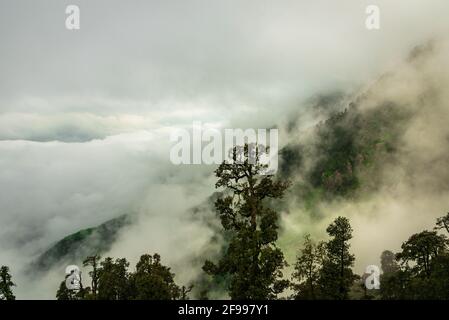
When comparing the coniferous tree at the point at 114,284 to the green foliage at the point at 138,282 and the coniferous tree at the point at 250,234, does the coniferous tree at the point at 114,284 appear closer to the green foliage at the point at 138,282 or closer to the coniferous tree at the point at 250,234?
the green foliage at the point at 138,282

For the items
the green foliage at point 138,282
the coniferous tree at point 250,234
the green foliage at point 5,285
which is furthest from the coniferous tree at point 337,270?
the green foliage at point 5,285

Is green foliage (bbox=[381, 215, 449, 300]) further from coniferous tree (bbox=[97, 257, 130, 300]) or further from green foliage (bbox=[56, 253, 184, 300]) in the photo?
coniferous tree (bbox=[97, 257, 130, 300])

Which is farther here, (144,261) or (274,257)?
(144,261)

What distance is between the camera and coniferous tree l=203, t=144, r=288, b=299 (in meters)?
30.0

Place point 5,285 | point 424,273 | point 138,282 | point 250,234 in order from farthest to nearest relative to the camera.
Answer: point 424,273, point 5,285, point 138,282, point 250,234

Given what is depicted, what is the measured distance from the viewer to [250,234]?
30344 mm

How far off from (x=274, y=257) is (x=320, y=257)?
52.6 ft

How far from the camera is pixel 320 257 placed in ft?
145

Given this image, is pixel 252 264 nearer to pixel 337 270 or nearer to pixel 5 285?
pixel 337 270

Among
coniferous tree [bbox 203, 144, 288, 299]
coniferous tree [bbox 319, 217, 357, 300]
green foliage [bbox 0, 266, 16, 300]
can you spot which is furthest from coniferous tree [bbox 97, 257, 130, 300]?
coniferous tree [bbox 319, 217, 357, 300]

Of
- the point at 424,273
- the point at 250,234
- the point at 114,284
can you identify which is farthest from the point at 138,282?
the point at 424,273
